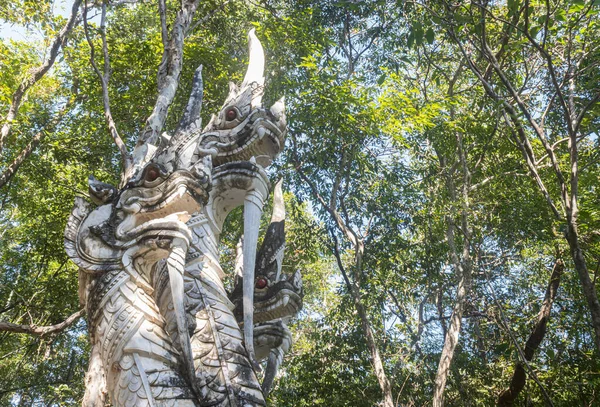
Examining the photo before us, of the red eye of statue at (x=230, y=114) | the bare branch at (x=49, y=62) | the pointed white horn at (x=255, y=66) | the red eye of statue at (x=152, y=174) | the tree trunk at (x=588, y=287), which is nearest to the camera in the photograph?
the red eye of statue at (x=152, y=174)

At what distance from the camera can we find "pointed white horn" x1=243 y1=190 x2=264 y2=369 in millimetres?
3895

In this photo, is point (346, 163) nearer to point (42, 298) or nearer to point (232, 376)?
point (42, 298)

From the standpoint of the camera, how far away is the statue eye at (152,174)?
Result: 145 inches

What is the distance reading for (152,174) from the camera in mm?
3691

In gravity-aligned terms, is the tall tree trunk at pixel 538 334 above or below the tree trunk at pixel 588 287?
above

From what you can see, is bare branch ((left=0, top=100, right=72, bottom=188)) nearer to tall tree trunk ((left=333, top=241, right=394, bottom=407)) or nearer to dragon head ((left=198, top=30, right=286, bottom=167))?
dragon head ((left=198, top=30, right=286, bottom=167))

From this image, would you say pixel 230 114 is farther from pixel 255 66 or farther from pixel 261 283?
pixel 261 283

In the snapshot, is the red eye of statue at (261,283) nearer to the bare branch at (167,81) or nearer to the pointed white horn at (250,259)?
the pointed white horn at (250,259)

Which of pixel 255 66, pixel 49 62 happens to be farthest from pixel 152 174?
pixel 49 62

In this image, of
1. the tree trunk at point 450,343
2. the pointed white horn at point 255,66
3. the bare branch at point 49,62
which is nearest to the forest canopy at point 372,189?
the tree trunk at point 450,343

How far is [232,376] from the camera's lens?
3.43m

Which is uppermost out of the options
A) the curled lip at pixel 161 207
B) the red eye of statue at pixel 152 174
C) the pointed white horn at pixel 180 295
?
Result: the red eye of statue at pixel 152 174

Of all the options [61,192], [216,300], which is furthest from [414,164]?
[216,300]

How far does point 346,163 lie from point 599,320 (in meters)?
6.15
